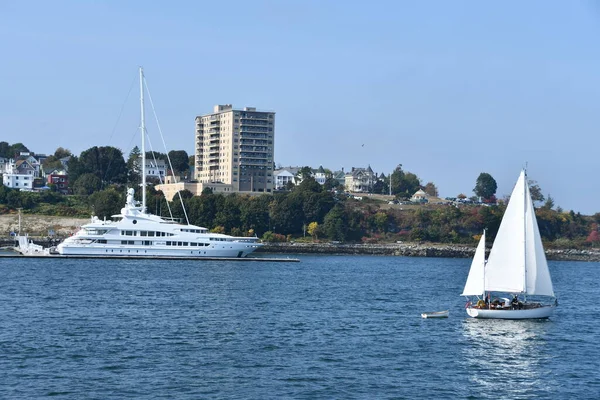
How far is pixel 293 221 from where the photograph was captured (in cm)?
15325

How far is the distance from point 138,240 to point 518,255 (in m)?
57.2

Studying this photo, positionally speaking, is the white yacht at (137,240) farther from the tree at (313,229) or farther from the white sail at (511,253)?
the white sail at (511,253)

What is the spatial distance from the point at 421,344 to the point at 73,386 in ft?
60.0

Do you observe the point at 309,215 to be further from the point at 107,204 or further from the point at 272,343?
the point at 272,343

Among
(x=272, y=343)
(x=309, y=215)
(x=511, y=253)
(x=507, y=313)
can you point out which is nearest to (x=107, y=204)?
(x=309, y=215)

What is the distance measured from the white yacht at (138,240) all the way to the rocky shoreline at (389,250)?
30.9m

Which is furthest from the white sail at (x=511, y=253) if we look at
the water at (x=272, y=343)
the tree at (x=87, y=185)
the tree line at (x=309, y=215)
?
the tree at (x=87, y=185)

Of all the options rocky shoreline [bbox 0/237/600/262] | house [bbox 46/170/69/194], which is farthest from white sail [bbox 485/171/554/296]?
house [bbox 46/170/69/194]

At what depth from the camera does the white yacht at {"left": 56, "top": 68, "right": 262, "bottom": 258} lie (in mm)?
99750

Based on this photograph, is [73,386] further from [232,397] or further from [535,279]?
[535,279]

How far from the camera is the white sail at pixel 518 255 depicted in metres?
53.0

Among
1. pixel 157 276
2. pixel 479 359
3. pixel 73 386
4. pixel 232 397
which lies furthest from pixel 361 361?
pixel 157 276

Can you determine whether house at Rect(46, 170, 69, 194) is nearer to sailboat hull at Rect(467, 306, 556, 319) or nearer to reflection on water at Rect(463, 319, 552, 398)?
sailboat hull at Rect(467, 306, 556, 319)

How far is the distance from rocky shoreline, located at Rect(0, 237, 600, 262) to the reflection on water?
8430 cm
